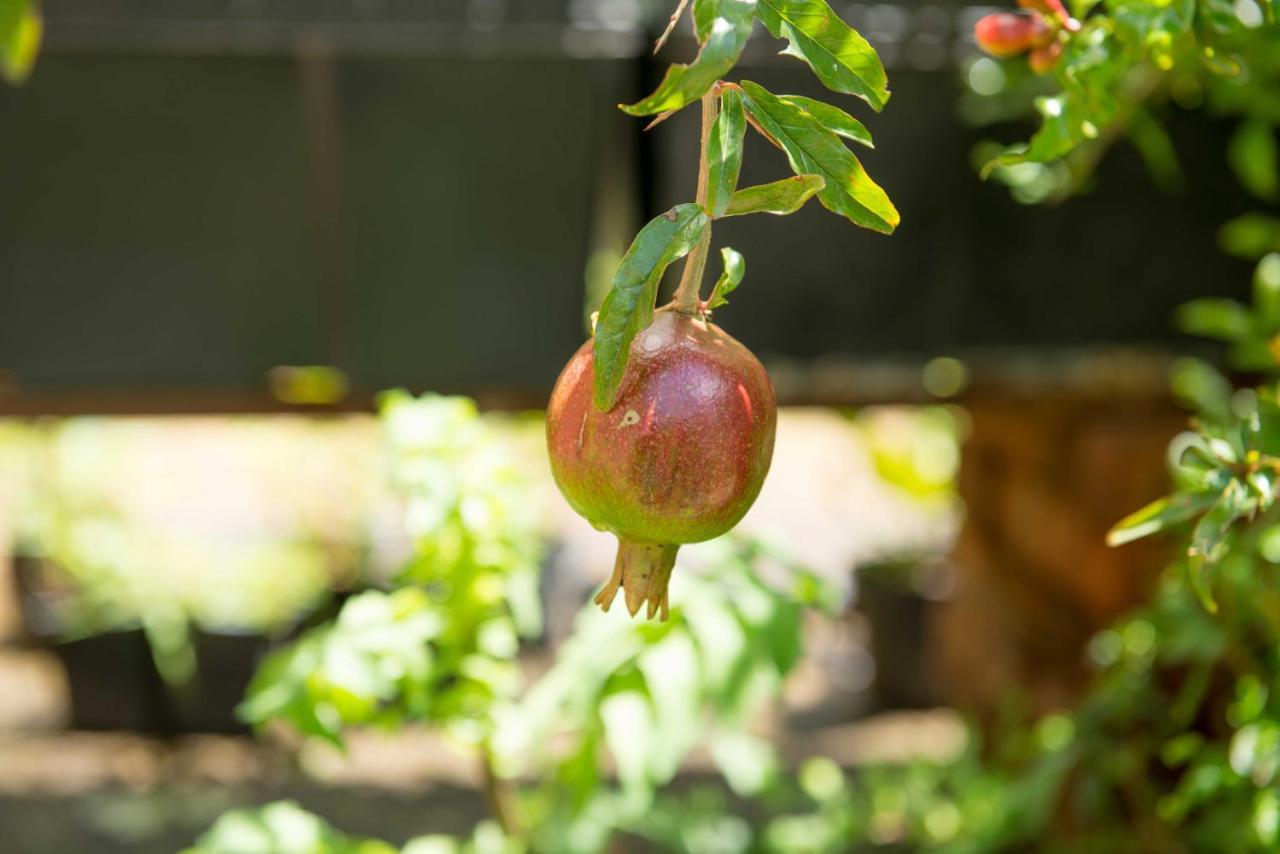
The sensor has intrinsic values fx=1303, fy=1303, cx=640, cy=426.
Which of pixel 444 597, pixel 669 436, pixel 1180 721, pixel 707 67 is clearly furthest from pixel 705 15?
pixel 1180 721

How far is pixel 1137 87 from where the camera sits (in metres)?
1.10

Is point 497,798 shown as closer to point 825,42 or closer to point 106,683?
point 825,42

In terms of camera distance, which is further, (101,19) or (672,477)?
(101,19)

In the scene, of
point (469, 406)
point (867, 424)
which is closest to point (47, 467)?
point (867, 424)

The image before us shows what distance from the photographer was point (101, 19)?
1213mm

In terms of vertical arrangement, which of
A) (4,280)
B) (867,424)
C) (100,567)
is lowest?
(100,567)

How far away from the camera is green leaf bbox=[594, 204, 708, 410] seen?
1.40ft

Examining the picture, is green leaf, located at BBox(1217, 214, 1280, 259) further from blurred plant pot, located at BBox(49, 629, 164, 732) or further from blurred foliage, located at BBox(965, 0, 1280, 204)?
blurred plant pot, located at BBox(49, 629, 164, 732)

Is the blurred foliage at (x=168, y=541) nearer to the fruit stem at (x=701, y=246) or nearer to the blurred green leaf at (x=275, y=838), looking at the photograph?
the blurred green leaf at (x=275, y=838)

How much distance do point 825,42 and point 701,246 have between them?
0.09 metres

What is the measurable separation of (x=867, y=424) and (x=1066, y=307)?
2224 mm

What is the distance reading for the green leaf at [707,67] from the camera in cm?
40

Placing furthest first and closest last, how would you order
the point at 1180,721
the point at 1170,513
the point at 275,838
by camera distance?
the point at 1180,721 < the point at 275,838 < the point at 1170,513

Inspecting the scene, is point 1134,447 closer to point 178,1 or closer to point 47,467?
point 178,1
